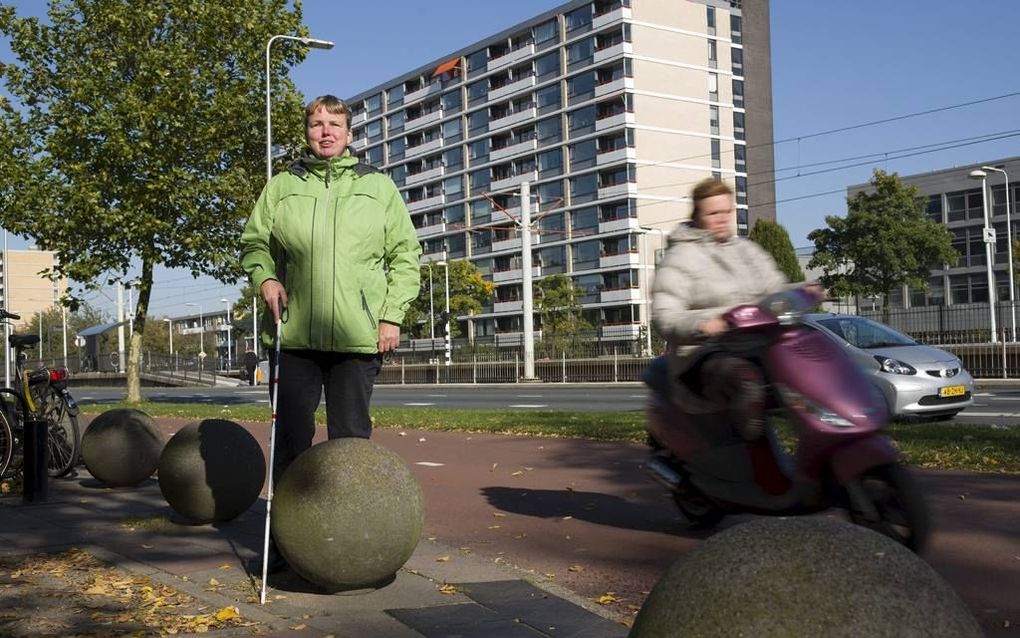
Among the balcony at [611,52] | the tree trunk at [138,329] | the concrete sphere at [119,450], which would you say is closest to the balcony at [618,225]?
the balcony at [611,52]

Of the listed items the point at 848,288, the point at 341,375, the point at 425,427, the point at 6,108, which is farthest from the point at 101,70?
the point at 848,288

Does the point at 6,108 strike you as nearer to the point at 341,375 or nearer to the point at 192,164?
the point at 192,164

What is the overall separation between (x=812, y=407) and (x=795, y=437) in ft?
0.59

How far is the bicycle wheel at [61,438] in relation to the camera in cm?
904

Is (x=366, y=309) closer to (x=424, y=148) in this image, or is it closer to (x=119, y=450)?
(x=119, y=450)

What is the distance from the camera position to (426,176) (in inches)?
3922

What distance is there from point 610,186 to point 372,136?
33925 mm

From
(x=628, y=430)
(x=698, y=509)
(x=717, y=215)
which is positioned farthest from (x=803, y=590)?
(x=628, y=430)

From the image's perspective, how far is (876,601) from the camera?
74.6 inches

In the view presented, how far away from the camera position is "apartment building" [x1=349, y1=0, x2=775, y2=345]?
79250mm

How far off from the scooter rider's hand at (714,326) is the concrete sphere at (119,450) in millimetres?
5368

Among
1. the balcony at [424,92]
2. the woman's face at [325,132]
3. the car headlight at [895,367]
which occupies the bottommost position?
the car headlight at [895,367]

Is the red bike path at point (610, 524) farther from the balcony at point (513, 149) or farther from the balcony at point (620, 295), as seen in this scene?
the balcony at point (513, 149)

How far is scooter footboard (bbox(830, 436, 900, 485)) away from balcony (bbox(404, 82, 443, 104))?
94.1 m
